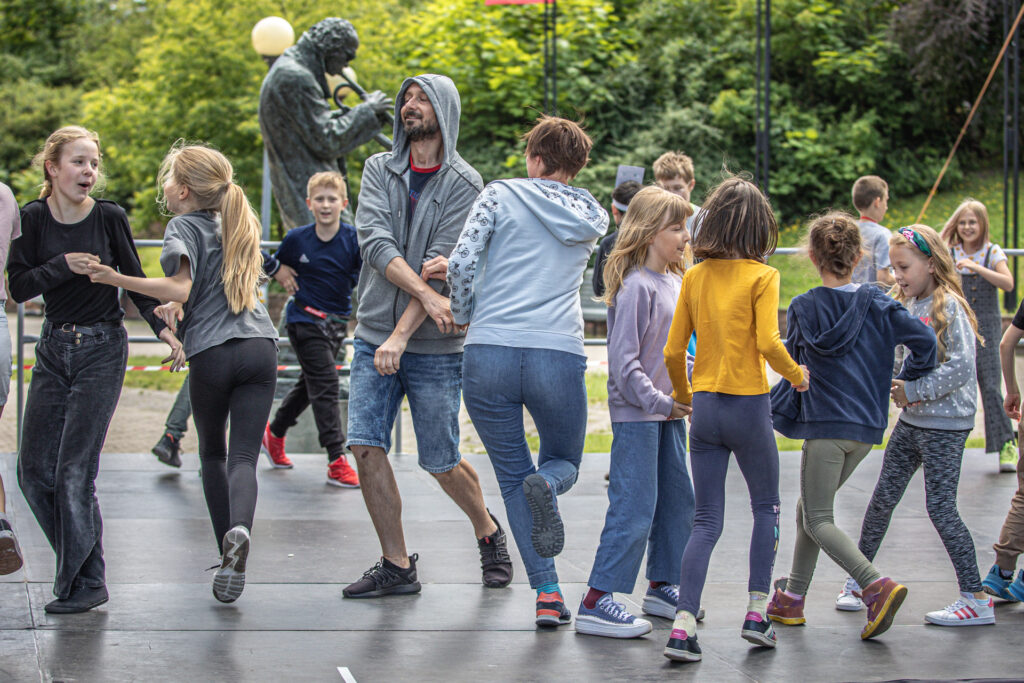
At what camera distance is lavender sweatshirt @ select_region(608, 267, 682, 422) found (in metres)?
4.31

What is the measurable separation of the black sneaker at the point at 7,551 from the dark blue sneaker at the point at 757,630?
8.06ft

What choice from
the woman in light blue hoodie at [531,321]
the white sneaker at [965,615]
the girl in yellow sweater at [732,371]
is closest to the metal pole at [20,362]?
the woman in light blue hoodie at [531,321]

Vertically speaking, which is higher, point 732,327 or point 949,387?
point 732,327

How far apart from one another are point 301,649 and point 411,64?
22.5 metres

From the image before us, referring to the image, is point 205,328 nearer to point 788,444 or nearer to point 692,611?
point 692,611

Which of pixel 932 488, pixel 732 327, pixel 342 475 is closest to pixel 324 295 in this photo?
pixel 342 475

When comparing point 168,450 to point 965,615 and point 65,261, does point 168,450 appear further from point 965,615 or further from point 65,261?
point 965,615

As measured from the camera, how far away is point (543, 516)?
4.17 metres

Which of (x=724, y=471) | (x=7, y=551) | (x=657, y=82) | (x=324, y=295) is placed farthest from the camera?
(x=657, y=82)

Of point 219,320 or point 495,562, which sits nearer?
point 219,320

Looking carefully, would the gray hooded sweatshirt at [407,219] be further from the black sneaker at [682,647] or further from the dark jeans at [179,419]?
the dark jeans at [179,419]

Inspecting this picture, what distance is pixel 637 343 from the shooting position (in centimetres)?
438

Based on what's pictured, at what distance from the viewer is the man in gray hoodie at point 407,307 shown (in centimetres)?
480

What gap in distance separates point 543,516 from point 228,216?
1.78 metres
